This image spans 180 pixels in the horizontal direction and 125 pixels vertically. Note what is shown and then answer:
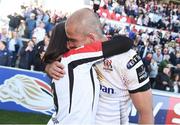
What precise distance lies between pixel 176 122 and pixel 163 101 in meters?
0.39

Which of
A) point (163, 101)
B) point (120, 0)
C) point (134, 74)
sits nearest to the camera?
point (134, 74)

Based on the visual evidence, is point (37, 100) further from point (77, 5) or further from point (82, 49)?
point (77, 5)

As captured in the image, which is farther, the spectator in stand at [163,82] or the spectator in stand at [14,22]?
the spectator in stand at [14,22]

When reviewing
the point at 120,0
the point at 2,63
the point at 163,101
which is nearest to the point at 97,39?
the point at 163,101

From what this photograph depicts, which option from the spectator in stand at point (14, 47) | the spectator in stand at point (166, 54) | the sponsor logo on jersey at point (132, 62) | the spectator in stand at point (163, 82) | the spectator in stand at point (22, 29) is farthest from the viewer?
the spectator in stand at point (166, 54)

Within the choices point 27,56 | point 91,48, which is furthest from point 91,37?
point 27,56

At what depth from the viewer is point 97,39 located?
1.81 m

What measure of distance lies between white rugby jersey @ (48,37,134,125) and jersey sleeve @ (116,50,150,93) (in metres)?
0.06

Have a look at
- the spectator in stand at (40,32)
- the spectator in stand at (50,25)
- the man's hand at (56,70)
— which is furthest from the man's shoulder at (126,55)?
the spectator in stand at (50,25)

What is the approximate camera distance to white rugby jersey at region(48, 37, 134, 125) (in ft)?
5.78

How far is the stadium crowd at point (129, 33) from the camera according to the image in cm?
972

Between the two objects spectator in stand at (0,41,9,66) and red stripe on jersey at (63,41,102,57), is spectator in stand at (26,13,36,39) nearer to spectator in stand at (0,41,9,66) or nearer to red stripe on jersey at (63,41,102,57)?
spectator in stand at (0,41,9,66)

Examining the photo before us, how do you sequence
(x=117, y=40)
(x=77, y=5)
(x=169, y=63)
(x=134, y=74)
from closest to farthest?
(x=134, y=74) < (x=117, y=40) < (x=169, y=63) < (x=77, y=5)

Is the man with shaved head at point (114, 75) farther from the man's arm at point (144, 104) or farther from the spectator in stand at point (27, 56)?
the spectator in stand at point (27, 56)
